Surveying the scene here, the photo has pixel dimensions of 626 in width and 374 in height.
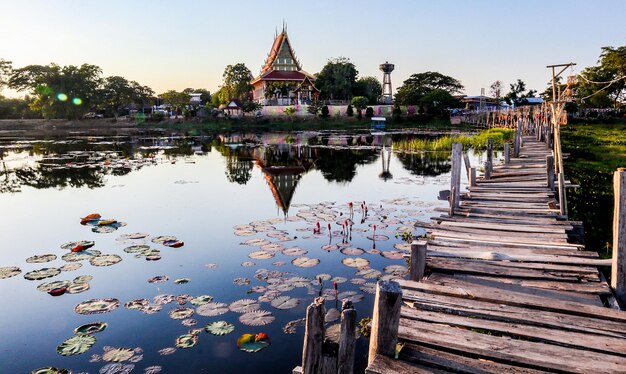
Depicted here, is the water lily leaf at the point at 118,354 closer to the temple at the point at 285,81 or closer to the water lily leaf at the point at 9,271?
the water lily leaf at the point at 9,271

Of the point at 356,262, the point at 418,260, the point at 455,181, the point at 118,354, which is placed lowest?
the point at 118,354

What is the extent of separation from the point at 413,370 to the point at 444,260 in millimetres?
2712

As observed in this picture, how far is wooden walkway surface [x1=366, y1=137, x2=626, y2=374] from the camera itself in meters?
3.59

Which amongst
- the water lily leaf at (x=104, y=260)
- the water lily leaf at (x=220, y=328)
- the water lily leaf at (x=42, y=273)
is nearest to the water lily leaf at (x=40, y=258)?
the water lily leaf at (x=42, y=273)

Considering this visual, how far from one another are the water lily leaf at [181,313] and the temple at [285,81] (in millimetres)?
52401

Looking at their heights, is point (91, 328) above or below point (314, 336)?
below

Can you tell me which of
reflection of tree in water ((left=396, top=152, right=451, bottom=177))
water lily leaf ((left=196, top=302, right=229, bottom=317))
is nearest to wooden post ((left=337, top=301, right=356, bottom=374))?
water lily leaf ((left=196, top=302, right=229, bottom=317))

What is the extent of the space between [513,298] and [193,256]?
610cm

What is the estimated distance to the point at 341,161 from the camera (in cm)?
2339

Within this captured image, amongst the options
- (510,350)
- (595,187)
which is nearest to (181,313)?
(510,350)

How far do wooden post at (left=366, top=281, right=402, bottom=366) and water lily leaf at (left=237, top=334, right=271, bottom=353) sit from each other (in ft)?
6.67

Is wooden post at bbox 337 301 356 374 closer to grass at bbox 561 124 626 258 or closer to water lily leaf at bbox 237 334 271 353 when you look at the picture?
water lily leaf at bbox 237 334 271 353

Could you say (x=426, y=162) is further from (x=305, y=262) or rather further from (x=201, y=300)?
(x=201, y=300)

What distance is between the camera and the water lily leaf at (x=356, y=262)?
7.69 meters
